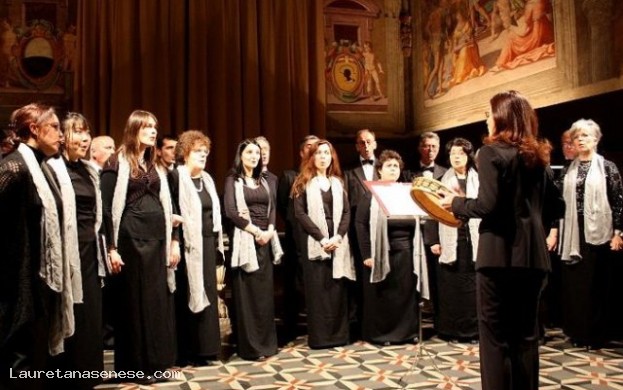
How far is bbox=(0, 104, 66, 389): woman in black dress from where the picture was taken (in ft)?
8.40

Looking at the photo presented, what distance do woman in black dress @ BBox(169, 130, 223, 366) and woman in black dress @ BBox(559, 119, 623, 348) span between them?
293 centimetres

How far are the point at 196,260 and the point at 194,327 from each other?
1.72 ft

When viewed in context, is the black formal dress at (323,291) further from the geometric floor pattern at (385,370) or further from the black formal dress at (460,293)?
the black formal dress at (460,293)

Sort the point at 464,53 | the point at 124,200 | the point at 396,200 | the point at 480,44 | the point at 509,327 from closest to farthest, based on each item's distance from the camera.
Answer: the point at 509,327, the point at 396,200, the point at 124,200, the point at 480,44, the point at 464,53

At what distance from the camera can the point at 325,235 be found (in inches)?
203

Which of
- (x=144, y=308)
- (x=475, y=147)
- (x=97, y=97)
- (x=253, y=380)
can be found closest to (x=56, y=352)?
(x=144, y=308)

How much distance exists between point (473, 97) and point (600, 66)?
6.54ft

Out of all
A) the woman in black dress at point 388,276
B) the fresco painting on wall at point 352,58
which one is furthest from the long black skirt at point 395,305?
the fresco painting on wall at point 352,58

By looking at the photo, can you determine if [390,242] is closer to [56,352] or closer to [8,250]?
[56,352]

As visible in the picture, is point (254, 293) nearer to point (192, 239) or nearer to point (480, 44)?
point (192, 239)

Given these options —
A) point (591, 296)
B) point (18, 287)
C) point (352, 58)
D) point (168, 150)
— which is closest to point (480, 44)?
point (352, 58)

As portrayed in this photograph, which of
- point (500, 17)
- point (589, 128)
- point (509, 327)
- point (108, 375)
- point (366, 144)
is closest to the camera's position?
point (509, 327)

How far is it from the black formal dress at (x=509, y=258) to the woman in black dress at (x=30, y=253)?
2.04 meters

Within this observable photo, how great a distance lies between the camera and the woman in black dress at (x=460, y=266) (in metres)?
5.19
